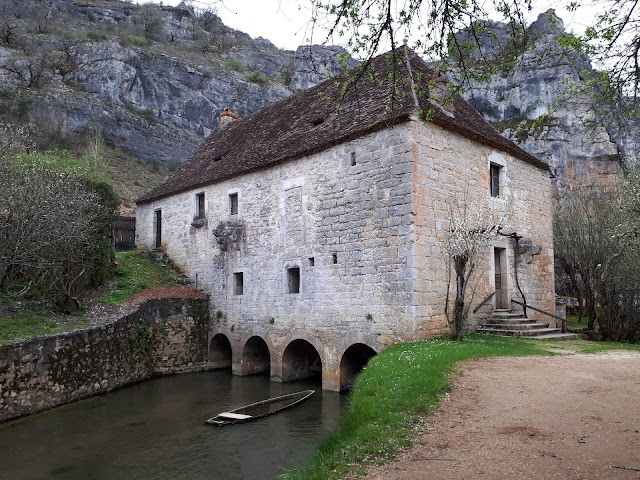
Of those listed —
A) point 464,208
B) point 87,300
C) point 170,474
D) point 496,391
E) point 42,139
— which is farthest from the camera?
point 42,139

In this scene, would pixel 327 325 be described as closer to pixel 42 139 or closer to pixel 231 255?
pixel 231 255

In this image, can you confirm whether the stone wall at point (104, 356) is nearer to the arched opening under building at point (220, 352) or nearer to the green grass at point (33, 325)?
the arched opening under building at point (220, 352)

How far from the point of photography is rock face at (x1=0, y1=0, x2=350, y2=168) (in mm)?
32281

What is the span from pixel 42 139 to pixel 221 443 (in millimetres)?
26854

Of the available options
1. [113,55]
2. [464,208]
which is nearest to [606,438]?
[464,208]

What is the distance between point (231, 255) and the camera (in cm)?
1617

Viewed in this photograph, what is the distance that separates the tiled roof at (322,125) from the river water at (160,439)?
6.94 m

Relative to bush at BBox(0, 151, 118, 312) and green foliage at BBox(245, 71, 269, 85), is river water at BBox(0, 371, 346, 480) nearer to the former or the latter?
bush at BBox(0, 151, 118, 312)

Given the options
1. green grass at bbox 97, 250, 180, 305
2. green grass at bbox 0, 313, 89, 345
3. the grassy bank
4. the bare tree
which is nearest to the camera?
the grassy bank

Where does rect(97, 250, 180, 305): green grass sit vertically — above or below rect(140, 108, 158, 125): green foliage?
below

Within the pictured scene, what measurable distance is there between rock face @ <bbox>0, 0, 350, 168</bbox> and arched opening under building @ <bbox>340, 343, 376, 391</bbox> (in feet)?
73.4

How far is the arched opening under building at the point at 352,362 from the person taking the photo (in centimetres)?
1247

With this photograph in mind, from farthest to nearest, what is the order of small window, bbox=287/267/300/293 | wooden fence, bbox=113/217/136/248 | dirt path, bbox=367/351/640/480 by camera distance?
wooden fence, bbox=113/217/136/248 < small window, bbox=287/267/300/293 < dirt path, bbox=367/351/640/480

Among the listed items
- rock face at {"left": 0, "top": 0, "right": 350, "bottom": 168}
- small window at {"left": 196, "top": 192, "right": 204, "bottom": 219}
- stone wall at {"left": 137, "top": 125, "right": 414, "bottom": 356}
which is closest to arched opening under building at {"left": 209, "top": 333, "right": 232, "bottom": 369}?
stone wall at {"left": 137, "top": 125, "right": 414, "bottom": 356}
